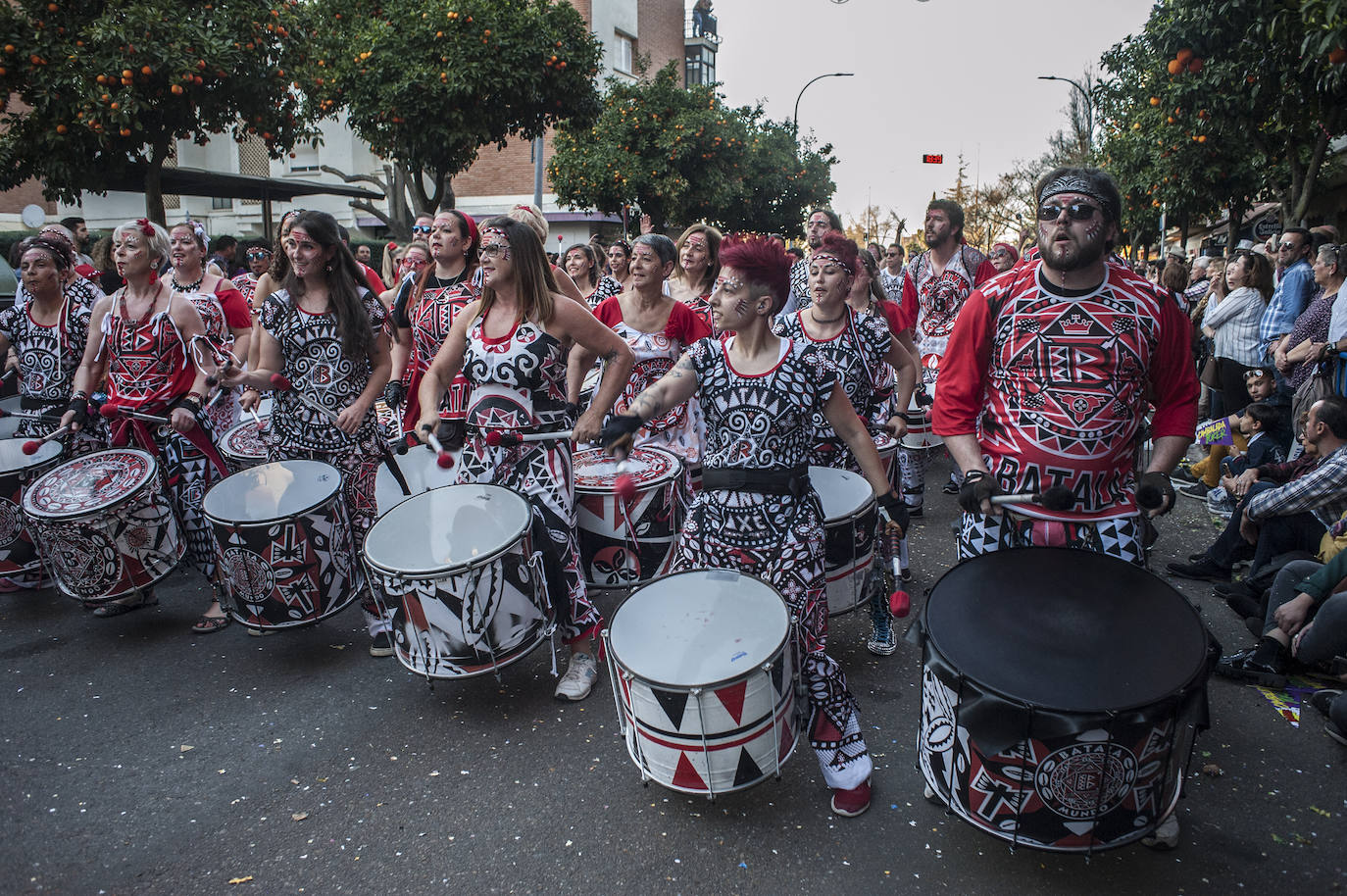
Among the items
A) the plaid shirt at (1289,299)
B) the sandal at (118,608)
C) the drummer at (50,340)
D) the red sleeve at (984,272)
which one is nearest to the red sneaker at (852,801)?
the sandal at (118,608)

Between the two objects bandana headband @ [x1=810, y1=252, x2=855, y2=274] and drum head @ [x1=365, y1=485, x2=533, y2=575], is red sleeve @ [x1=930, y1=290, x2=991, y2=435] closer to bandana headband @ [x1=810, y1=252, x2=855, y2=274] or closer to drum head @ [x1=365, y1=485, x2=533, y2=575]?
bandana headband @ [x1=810, y1=252, x2=855, y2=274]

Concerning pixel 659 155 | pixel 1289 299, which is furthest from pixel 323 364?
pixel 659 155

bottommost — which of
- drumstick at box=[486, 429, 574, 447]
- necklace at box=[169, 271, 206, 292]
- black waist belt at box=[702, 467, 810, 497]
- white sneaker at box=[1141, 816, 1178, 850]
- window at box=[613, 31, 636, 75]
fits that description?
white sneaker at box=[1141, 816, 1178, 850]

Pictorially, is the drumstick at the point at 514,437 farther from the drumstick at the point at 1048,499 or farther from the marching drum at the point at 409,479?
the drumstick at the point at 1048,499

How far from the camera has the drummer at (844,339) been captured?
4.33 m

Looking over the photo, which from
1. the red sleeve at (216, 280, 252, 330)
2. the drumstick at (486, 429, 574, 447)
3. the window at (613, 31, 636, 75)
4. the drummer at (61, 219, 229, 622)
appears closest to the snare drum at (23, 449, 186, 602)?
the drummer at (61, 219, 229, 622)

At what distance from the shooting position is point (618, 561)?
4.28m

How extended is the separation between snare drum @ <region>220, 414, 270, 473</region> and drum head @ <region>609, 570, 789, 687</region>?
298 cm

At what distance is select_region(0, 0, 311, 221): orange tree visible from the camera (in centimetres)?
1116

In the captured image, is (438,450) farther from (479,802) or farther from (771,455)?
(771,455)

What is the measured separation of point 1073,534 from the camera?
2840 millimetres

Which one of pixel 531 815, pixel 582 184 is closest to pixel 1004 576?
pixel 531 815

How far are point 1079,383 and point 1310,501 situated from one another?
2695 millimetres

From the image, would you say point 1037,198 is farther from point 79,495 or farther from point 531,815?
point 79,495
